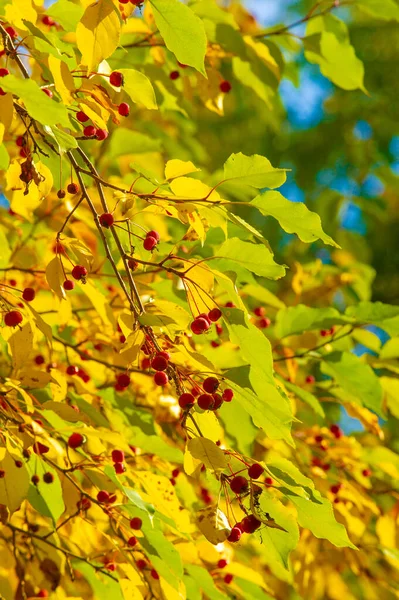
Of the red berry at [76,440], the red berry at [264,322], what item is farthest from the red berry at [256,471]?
the red berry at [264,322]

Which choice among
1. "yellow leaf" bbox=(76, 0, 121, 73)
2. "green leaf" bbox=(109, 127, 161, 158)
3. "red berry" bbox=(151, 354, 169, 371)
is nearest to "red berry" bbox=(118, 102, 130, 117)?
"yellow leaf" bbox=(76, 0, 121, 73)

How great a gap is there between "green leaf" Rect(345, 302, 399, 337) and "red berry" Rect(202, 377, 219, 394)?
0.53 m

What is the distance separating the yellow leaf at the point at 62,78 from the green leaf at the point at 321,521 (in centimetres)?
54

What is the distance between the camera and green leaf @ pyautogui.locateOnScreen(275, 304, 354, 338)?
52.2 inches

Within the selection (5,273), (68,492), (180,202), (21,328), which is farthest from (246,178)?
(5,273)

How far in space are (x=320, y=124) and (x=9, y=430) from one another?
13.4 ft

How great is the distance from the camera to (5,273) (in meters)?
1.36

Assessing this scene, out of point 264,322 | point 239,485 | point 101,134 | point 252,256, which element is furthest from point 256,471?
point 264,322

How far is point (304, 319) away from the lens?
4.48 feet

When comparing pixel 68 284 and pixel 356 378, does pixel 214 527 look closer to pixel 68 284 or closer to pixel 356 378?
pixel 68 284

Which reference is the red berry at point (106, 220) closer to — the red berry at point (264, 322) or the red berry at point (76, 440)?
the red berry at point (76, 440)

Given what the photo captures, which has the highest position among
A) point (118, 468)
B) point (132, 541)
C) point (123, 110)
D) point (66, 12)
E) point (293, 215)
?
point (66, 12)

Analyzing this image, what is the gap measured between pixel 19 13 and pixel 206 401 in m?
0.53

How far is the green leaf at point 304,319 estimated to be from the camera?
1327mm
